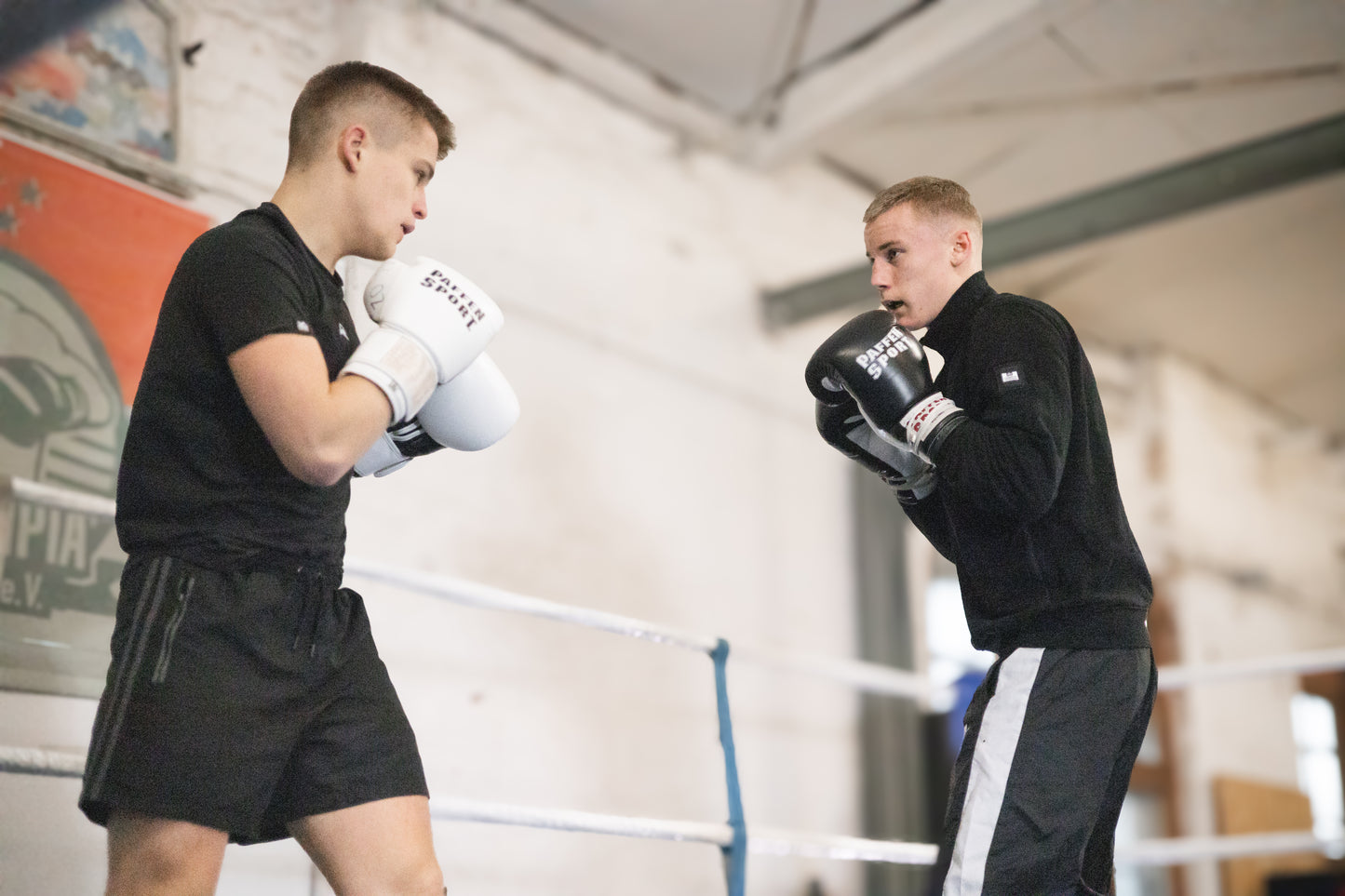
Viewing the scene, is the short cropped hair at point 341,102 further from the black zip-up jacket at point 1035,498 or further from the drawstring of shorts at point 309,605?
the black zip-up jacket at point 1035,498

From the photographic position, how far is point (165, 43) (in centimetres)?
274

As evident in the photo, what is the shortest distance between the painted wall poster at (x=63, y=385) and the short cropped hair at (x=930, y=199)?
4.97ft

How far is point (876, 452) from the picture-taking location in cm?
176

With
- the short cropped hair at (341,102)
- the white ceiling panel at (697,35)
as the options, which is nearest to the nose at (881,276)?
the short cropped hair at (341,102)

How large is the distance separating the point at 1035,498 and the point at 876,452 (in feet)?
1.29

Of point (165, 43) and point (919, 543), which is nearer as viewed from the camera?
point (165, 43)

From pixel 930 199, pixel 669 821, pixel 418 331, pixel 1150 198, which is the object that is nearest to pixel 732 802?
pixel 669 821

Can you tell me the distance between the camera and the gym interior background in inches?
98.5

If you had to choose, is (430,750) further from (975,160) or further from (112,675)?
(975,160)

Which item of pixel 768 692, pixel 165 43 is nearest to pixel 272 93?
pixel 165 43

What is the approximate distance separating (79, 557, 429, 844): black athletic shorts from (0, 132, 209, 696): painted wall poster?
1208mm

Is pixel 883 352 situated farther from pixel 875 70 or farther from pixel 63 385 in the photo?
pixel 875 70

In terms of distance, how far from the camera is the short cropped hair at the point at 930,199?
1666 millimetres

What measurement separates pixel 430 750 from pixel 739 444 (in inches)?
63.9
